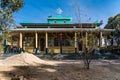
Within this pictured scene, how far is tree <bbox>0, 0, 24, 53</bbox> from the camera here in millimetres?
12155

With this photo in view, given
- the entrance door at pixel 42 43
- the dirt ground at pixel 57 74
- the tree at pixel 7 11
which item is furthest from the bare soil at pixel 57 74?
the entrance door at pixel 42 43

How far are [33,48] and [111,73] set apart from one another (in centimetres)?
2163

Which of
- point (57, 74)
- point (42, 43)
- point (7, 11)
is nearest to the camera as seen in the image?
point (7, 11)

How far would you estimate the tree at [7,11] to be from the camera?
39.9ft

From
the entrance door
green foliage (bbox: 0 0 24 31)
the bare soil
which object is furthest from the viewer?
the entrance door

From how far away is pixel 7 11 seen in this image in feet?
40.5

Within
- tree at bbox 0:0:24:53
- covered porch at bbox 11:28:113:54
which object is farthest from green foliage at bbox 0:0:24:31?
covered porch at bbox 11:28:113:54

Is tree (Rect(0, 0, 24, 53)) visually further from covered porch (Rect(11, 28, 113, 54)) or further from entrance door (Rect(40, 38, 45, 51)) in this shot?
entrance door (Rect(40, 38, 45, 51))

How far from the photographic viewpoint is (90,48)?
16.5 meters

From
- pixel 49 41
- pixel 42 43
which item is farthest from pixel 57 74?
pixel 42 43

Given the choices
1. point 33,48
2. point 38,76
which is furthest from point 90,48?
point 33,48

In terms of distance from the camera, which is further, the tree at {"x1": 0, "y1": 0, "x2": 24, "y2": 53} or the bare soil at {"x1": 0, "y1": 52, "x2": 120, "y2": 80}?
the bare soil at {"x1": 0, "y1": 52, "x2": 120, "y2": 80}

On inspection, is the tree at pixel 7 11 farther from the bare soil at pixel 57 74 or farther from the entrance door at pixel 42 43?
the entrance door at pixel 42 43

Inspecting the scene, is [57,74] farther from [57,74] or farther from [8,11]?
[8,11]
